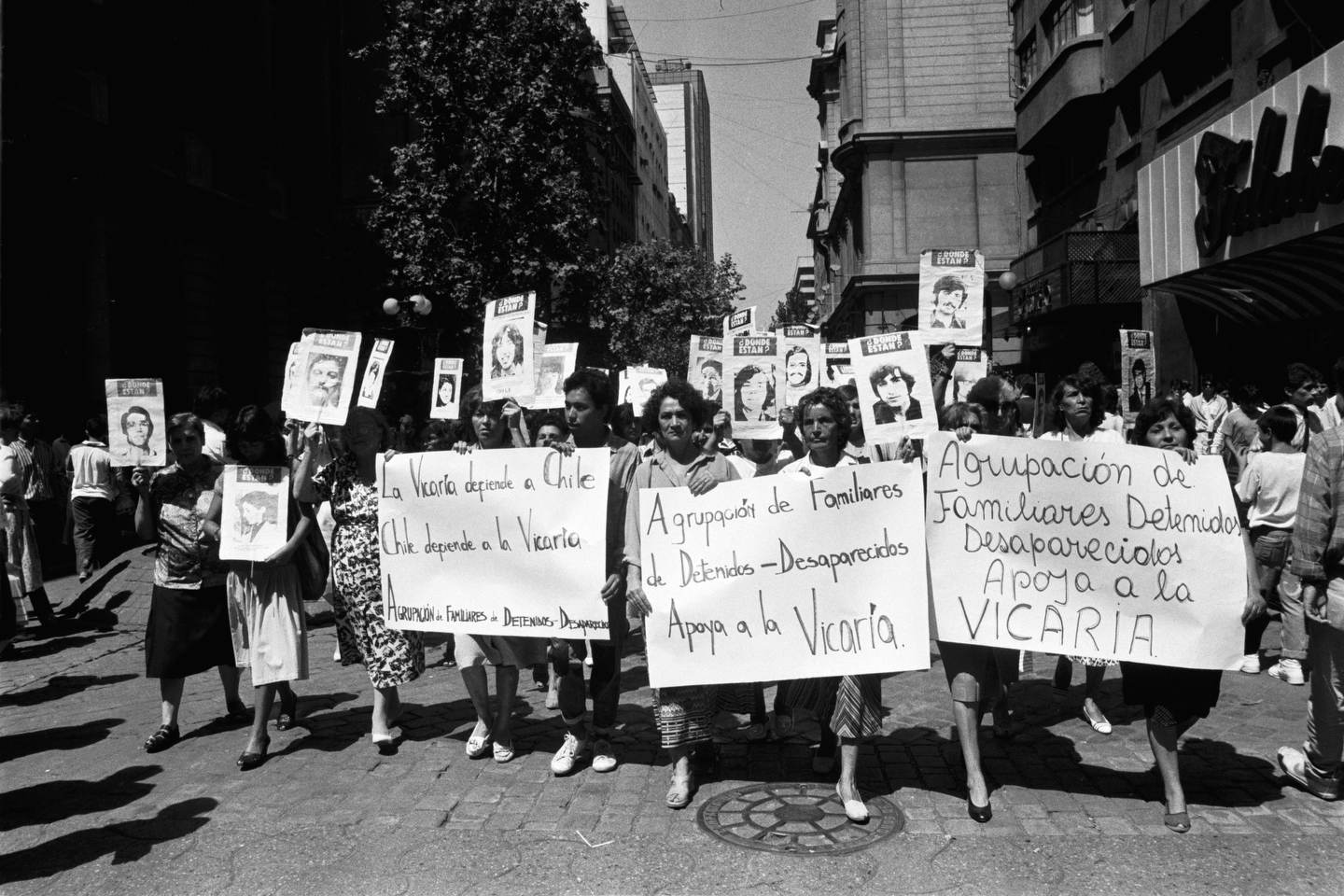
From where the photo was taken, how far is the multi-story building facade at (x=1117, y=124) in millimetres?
14867

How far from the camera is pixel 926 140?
3991 centimetres

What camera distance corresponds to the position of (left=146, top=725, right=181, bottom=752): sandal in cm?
565

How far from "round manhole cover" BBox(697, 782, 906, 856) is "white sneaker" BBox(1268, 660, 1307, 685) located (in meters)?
3.62

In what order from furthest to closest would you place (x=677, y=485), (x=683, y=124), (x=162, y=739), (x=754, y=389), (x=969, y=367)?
(x=683, y=124)
(x=754, y=389)
(x=969, y=367)
(x=162, y=739)
(x=677, y=485)

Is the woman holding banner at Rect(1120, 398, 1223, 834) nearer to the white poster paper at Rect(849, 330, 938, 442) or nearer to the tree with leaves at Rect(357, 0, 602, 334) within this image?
the white poster paper at Rect(849, 330, 938, 442)

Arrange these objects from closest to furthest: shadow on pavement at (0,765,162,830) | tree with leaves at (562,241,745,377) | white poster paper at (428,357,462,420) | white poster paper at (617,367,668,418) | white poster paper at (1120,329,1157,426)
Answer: shadow on pavement at (0,765,162,830) < white poster paper at (428,357,462,420) < white poster paper at (617,367,668,418) < white poster paper at (1120,329,1157,426) < tree with leaves at (562,241,745,377)

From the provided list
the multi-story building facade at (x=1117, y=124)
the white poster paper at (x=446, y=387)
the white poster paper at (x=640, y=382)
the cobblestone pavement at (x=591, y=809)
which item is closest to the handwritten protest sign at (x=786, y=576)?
the cobblestone pavement at (x=591, y=809)

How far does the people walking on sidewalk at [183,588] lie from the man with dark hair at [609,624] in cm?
202

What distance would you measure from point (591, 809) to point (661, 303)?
35.0 meters

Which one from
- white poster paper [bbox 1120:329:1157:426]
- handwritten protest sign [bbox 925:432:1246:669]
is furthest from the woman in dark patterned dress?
white poster paper [bbox 1120:329:1157:426]

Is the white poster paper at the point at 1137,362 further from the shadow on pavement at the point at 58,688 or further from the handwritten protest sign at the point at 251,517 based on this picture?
the shadow on pavement at the point at 58,688

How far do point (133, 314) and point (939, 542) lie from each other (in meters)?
17.2

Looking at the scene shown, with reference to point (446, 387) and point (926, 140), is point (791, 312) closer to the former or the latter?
point (926, 140)

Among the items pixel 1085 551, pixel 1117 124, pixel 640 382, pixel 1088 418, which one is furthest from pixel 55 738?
pixel 1117 124
